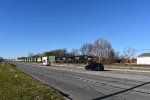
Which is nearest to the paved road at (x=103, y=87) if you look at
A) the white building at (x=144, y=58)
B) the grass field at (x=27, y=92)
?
the grass field at (x=27, y=92)

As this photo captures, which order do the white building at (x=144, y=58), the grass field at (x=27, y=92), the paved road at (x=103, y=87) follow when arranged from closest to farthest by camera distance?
the grass field at (x=27, y=92) → the paved road at (x=103, y=87) → the white building at (x=144, y=58)

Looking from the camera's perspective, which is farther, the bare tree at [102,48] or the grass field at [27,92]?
the bare tree at [102,48]

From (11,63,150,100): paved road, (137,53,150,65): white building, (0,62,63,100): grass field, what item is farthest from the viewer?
(137,53,150,65): white building

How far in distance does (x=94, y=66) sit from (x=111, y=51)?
100378mm

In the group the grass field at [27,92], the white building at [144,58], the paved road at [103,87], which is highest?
the white building at [144,58]

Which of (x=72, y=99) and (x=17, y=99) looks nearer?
(x=17, y=99)

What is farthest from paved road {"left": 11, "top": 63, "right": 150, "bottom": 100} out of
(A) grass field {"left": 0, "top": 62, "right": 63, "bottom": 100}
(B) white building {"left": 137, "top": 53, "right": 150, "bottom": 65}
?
(B) white building {"left": 137, "top": 53, "right": 150, "bottom": 65}

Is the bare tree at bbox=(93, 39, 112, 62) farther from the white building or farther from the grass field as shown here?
the grass field

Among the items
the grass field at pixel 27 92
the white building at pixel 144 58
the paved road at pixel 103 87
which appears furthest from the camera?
the white building at pixel 144 58

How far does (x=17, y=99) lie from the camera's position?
12008 millimetres

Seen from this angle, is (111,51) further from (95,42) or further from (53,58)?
(53,58)

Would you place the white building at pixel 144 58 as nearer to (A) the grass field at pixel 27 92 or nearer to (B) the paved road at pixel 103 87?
(B) the paved road at pixel 103 87

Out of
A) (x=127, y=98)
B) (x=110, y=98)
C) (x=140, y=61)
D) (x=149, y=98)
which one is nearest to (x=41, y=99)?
(x=110, y=98)

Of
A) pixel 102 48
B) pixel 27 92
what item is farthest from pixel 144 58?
pixel 27 92
